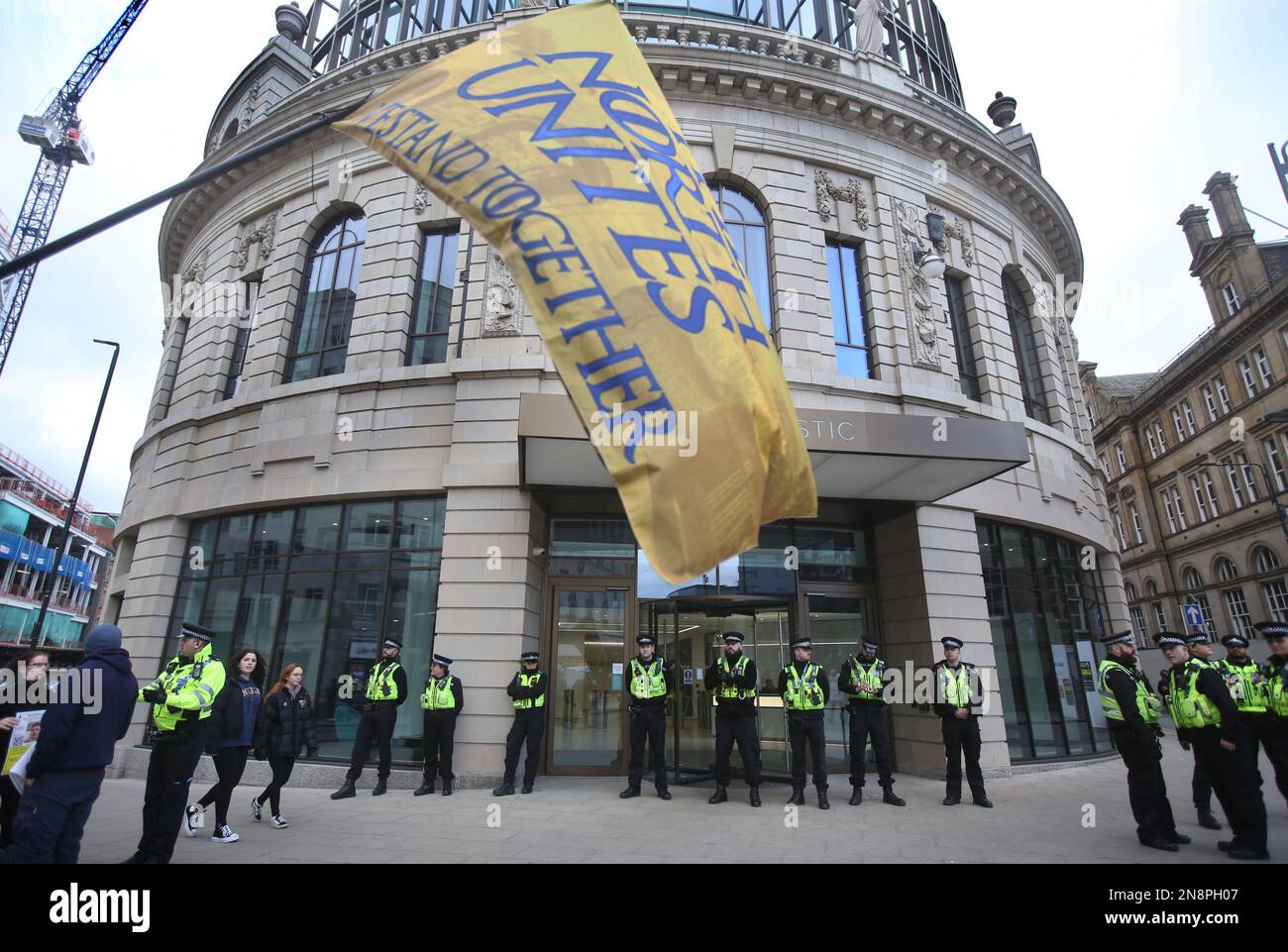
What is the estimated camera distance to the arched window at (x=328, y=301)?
539 inches

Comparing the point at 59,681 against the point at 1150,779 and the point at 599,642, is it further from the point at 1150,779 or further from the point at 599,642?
the point at 1150,779

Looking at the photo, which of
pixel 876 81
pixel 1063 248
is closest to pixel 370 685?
pixel 876 81

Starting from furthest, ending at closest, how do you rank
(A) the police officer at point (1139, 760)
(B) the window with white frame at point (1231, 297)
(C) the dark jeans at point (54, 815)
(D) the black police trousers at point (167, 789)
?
(B) the window with white frame at point (1231, 297) < (A) the police officer at point (1139, 760) < (D) the black police trousers at point (167, 789) < (C) the dark jeans at point (54, 815)

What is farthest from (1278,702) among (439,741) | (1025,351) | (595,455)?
(1025,351)

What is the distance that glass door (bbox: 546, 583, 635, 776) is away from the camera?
1116 cm

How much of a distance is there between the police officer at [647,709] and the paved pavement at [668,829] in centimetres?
40

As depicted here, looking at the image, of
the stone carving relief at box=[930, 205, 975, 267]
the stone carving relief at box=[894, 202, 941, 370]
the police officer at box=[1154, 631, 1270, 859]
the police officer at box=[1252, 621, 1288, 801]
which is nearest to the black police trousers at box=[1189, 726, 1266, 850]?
the police officer at box=[1154, 631, 1270, 859]

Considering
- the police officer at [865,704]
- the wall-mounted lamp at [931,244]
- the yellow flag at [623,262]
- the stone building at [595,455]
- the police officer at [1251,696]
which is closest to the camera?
the yellow flag at [623,262]

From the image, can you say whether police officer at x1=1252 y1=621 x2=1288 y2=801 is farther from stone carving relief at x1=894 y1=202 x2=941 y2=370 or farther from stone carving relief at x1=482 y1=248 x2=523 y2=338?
stone carving relief at x1=482 y1=248 x2=523 y2=338

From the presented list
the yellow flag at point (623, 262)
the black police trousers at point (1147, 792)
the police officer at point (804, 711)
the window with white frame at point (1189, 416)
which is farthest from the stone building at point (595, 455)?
the window with white frame at point (1189, 416)

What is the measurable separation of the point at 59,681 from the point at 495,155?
17.2 feet

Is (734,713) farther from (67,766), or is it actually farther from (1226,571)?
(1226,571)

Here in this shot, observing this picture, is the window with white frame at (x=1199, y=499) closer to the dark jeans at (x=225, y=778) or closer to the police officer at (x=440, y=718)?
the police officer at (x=440, y=718)

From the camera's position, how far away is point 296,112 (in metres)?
15.0
